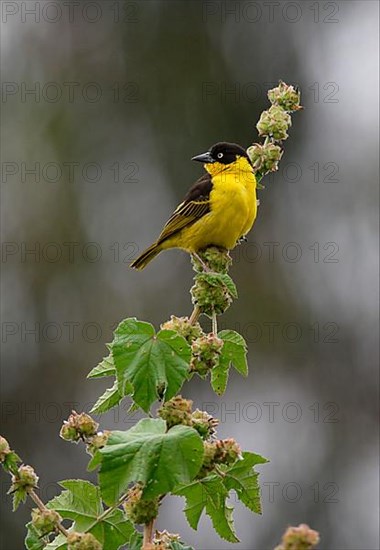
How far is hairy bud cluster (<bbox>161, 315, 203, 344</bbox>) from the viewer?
2373 mm

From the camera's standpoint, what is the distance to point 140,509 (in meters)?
2.14

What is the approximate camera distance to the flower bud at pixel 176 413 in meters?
2.18

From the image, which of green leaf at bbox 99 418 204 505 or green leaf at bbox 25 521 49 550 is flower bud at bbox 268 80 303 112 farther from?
green leaf at bbox 25 521 49 550

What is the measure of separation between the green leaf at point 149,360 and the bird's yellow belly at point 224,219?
5.61 feet

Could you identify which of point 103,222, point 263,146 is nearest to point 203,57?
point 103,222

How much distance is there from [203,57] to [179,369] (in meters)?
11.5

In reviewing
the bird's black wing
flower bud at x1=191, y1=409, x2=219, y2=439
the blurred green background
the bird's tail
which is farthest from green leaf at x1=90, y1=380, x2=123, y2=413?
the blurred green background

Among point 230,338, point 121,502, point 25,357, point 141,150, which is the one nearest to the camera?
point 121,502

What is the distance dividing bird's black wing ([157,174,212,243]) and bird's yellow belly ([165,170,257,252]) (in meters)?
0.03

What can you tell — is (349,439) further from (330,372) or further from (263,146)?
(263,146)

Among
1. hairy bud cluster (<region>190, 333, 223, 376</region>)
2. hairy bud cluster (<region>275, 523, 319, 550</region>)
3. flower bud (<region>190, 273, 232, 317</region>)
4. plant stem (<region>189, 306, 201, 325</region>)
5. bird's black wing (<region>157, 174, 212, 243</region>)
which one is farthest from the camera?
Result: bird's black wing (<region>157, 174, 212, 243</region>)

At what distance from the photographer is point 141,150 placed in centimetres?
1280

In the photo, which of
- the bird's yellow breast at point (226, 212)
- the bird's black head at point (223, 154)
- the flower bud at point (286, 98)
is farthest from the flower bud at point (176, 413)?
the bird's black head at point (223, 154)

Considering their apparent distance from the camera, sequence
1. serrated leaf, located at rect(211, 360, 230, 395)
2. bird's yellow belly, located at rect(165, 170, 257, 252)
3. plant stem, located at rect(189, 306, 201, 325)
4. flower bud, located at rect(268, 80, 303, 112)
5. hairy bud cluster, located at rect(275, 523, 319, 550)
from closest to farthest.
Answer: hairy bud cluster, located at rect(275, 523, 319, 550) → plant stem, located at rect(189, 306, 201, 325) → serrated leaf, located at rect(211, 360, 230, 395) → flower bud, located at rect(268, 80, 303, 112) → bird's yellow belly, located at rect(165, 170, 257, 252)
